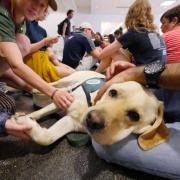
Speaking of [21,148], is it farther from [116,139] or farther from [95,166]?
[116,139]

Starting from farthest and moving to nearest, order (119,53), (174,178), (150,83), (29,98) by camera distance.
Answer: (119,53) < (29,98) < (150,83) < (174,178)

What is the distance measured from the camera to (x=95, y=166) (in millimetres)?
1189

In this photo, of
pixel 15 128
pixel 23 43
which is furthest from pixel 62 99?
pixel 23 43

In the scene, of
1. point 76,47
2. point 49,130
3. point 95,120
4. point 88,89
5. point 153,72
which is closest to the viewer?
point 95,120

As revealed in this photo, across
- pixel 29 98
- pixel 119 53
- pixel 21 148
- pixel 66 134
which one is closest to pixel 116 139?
pixel 66 134

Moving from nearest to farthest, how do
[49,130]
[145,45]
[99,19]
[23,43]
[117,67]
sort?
1. [49,130]
2. [117,67]
3. [23,43]
4. [145,45]
5. [99,19]

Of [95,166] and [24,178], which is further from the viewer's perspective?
[95,166]

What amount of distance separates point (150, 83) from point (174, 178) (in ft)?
1.44

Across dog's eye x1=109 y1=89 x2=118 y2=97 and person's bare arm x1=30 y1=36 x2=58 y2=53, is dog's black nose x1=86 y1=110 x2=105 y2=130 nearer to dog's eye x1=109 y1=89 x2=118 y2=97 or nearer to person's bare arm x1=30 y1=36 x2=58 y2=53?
dog's eye x1=109 y1=89 x2=118 y2=97

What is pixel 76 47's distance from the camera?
2.76 m

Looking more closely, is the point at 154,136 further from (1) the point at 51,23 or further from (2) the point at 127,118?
(1) the point at 51,23

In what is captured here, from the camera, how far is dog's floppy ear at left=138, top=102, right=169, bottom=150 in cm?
107

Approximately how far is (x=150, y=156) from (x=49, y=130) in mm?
553

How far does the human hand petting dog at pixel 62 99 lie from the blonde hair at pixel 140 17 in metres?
1.12
